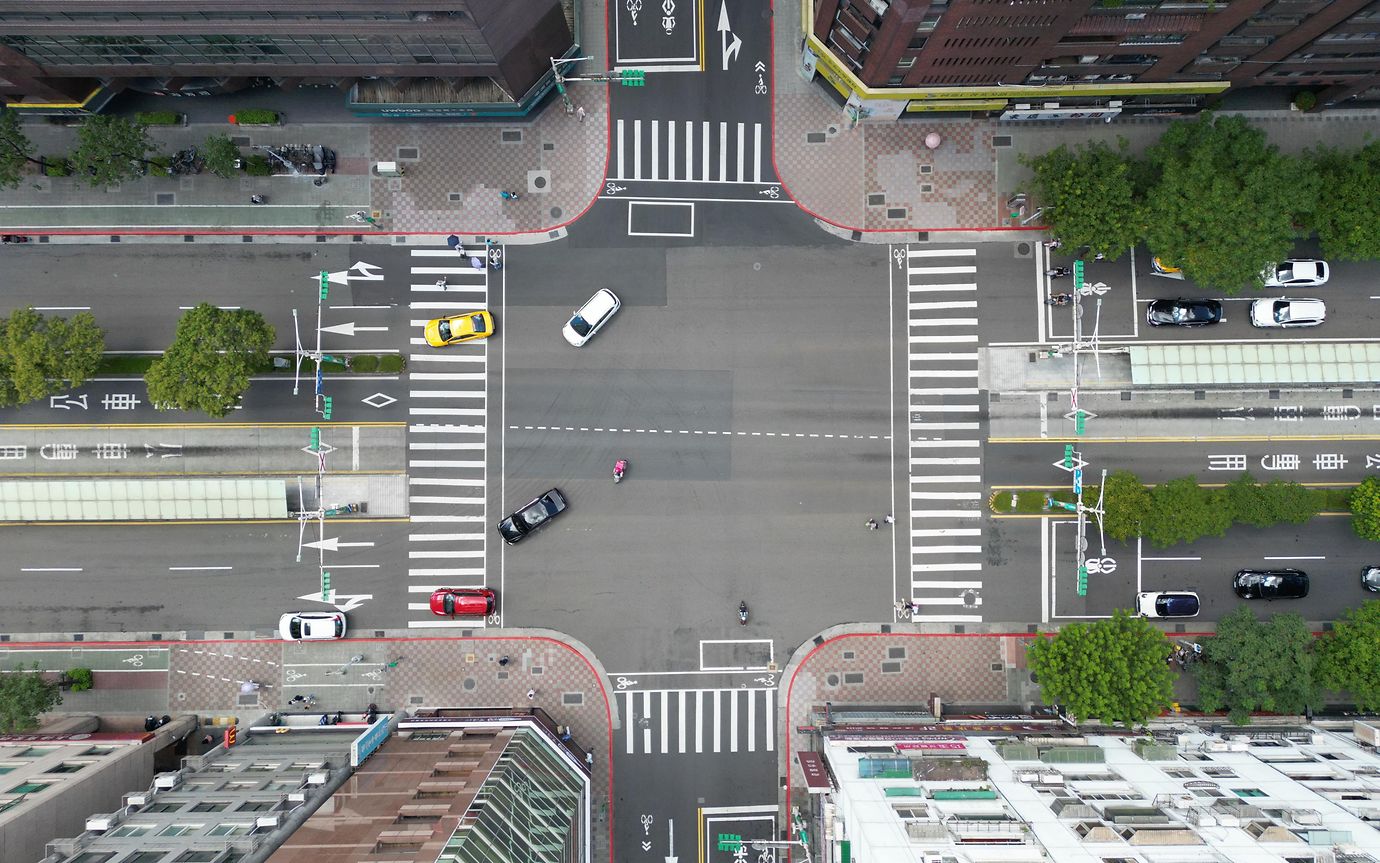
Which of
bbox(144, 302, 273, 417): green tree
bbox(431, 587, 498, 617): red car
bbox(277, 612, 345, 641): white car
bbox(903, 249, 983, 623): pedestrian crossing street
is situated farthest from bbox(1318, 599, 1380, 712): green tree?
bbox(144, 302, 273, 417): green tree

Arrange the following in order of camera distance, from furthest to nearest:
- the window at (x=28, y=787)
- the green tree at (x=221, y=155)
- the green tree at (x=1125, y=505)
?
1. the green tree at (x=1125, y=505)
2. the green tree at (x=221, y=155)
3. the window at (x=28, y=787)

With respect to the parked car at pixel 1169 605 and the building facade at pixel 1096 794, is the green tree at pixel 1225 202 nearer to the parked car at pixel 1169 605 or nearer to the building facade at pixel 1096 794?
the parked car at pixel 1169 605

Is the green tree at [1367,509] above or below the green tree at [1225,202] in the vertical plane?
below

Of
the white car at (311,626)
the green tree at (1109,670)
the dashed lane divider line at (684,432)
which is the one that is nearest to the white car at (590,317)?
the dashed lane divider line at (684,432)

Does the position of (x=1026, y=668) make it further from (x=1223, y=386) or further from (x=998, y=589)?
(x=1223, y=386)

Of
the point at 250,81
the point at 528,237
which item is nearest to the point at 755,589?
A: the point at 528,237

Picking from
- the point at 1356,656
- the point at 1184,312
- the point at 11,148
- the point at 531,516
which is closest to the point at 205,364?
the point at 11,148

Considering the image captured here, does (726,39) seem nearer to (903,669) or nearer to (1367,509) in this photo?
(903,669)
